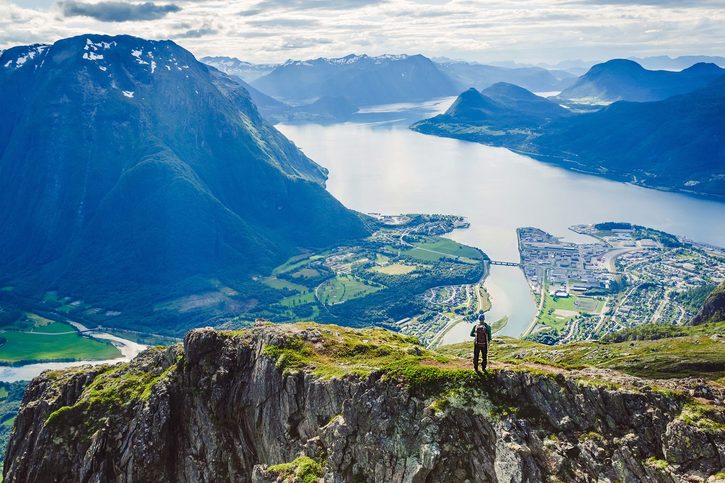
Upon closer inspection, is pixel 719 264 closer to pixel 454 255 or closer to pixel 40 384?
pixel 454 255

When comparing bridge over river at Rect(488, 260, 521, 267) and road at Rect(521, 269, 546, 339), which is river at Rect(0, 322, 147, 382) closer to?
road at Rect(521, 269, 546, 339)

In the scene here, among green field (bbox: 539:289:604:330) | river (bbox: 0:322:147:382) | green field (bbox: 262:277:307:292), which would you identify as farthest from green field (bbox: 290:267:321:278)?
green field (bbox: 539:289:604:330)

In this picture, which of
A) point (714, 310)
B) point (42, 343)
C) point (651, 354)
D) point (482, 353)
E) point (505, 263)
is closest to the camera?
point (482, 353)

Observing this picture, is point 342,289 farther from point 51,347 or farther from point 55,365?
point 55,365

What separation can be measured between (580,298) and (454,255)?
45.6 meters

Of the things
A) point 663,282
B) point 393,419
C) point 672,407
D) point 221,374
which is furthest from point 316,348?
point 663,282

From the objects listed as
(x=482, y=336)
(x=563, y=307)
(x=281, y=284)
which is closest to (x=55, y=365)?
(x=281, y=284)

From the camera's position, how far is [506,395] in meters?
30.1

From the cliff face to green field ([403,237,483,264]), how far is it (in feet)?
448

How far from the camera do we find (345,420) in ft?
105

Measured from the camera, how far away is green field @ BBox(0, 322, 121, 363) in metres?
131

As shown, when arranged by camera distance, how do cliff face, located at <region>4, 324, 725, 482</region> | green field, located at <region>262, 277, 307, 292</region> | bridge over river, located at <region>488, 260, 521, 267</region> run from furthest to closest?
bridge over river, located at <region>488, 260, 521, 267</region> → green field, located at <region>262, 277, 307, 292</region> → cliff face, located at <region>4, 324, 725, 482</region>

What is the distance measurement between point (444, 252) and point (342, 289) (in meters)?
37.9

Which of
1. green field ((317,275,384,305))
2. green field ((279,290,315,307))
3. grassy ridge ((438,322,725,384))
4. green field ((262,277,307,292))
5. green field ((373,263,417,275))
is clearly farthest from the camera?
green field ((373,263,417,275))
